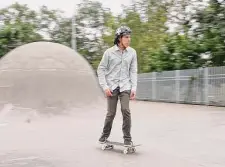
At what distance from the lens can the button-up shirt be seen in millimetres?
6234

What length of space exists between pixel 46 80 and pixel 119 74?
666cm

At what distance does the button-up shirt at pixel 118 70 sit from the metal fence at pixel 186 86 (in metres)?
10.2

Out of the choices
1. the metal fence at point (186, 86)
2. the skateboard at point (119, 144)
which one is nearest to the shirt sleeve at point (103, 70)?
the skateboard at point (119, 144)

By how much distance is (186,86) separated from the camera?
1848cm

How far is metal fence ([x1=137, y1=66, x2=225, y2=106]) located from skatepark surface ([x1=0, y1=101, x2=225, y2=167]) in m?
5.83

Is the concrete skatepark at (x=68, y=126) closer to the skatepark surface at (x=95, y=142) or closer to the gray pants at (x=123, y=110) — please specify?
the skatepark surface at (x=95, y=142)

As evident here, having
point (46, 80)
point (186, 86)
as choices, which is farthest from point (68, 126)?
point (186, 86)

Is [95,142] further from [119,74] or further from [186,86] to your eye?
[186,86]

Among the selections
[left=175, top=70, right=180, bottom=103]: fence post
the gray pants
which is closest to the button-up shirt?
the gray pants

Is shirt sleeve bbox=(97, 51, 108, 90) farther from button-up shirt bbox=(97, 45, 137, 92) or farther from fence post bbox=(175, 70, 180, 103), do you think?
fence post bbox=(175, 70, 180, 103)

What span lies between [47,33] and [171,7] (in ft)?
72.1

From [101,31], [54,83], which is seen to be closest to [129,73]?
[54,83]

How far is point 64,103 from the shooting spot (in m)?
11.7

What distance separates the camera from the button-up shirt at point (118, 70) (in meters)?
6.23
